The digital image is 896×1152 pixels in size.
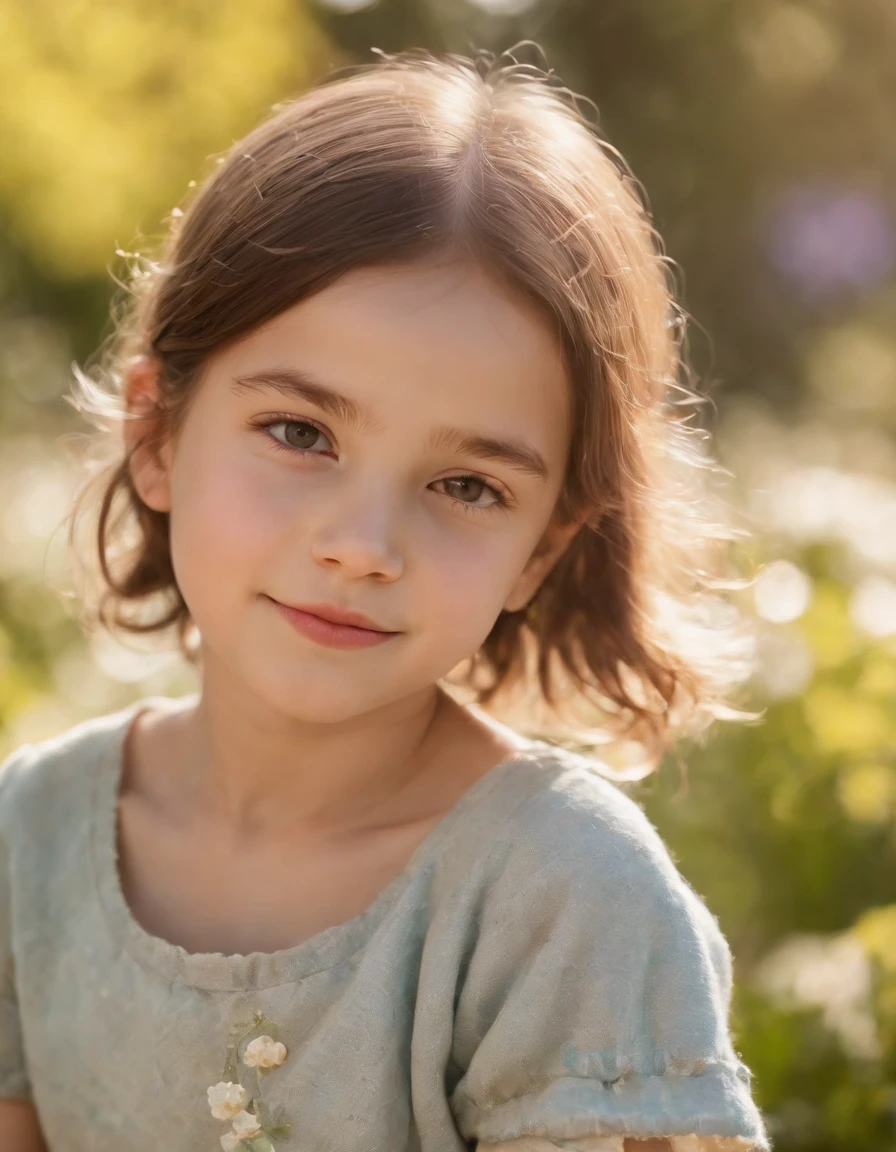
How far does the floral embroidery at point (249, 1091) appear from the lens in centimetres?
178

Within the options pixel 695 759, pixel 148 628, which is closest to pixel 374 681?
pixel 148 628

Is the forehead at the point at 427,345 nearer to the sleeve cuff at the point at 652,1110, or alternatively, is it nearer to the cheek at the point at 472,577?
the cheek at the point at 472,577

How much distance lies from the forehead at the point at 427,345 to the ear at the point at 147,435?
0.34 metres

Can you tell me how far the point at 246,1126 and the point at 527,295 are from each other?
1060 millimetres

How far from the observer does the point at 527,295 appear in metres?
1.78

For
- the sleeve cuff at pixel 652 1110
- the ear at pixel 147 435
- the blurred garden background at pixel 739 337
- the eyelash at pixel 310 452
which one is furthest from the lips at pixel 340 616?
the blurred garden background at pixel 739 337

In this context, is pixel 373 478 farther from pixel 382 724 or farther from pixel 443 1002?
pixel 443 1002

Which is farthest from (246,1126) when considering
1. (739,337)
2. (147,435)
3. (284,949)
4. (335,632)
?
(739,337)

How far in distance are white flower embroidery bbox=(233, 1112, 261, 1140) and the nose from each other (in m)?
0.67

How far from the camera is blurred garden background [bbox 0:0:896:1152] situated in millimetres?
2564

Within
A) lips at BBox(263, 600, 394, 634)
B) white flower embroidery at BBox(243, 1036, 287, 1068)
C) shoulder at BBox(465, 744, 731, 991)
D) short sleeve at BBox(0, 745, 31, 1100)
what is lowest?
short sleeve at BBox(0, 745, 31, 1100)

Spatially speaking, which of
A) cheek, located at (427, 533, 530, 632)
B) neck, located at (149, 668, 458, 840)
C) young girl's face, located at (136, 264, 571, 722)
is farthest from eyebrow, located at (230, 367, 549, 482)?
neck, located at (149, 668, 458, 840)

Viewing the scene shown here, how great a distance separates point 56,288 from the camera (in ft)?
24.5

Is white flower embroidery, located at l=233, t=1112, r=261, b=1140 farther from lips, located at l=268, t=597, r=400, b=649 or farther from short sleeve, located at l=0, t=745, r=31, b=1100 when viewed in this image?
lips, located at l=268, t=597, r=400, b=649
